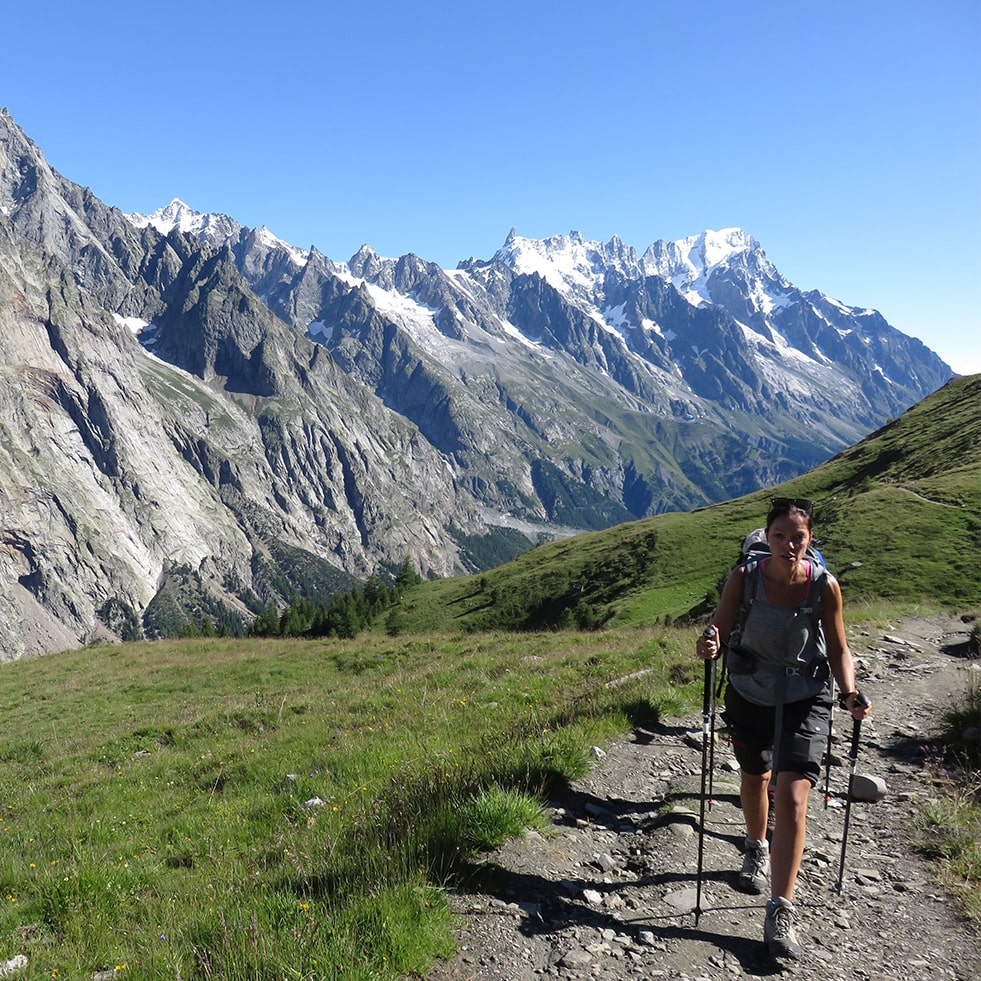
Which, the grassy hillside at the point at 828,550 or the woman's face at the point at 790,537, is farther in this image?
the grassy hillside at the point at 828,550

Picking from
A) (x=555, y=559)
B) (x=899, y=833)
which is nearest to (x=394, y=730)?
(x=899, y=833)

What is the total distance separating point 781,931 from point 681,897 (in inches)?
42.8

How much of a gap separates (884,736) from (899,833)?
3994 millimetres

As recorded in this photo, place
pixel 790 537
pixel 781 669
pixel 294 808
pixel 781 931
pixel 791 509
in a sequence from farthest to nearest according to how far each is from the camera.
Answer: pixel 294 808 → pixel 791 509 → pixel 790 537 → pixel 781 669 → pixel 781 931

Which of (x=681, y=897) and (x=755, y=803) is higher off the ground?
(x=755, y=803)

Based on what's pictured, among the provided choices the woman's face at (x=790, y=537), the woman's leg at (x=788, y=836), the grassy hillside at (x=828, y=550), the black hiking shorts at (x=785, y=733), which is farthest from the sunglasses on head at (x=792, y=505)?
the grassy hillside at (x=828, y=550)

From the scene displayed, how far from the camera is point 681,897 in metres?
6.30

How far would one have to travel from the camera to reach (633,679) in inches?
576

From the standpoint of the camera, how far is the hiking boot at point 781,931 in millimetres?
5402

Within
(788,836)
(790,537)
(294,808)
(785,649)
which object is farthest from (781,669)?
(294,808)

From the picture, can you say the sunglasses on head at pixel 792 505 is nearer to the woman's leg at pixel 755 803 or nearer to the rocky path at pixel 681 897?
the woman's leg at pixel 755 803

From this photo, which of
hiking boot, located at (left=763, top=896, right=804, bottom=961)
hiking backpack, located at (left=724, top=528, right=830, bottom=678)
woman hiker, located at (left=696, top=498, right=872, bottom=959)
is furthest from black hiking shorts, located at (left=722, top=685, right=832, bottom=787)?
hiking boot, located at (left=763, top=896, right=804, bottom=961)

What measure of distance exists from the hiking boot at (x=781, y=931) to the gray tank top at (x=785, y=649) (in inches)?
70.7

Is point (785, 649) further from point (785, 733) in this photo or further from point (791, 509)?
point (791, 509)
